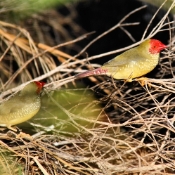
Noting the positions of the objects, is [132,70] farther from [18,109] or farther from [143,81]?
[18,109]

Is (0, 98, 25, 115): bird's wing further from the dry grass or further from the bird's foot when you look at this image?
the bird's foot

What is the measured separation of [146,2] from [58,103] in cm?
133

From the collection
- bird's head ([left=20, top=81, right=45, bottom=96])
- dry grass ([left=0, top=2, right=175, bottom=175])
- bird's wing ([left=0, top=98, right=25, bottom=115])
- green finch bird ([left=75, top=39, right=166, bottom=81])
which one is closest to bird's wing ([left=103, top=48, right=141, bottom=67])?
green finch bird ([left=75, top=39, right=166, bottom=81])

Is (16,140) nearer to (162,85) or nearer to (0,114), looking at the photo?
(0,114)

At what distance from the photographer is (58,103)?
3.22 meters

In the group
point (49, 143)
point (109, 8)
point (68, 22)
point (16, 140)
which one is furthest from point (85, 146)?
point (68, 22)

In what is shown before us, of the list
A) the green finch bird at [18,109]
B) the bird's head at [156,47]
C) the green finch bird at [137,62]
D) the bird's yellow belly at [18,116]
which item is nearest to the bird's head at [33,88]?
the green finch bird at [18,109]

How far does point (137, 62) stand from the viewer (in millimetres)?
3070

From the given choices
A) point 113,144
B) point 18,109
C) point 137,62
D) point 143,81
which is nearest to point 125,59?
point 137,62

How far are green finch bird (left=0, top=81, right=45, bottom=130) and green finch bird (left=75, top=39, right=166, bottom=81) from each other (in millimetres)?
523

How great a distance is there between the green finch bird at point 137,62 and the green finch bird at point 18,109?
0.52 metres

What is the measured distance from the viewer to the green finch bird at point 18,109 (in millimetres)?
3080

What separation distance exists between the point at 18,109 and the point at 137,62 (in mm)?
821

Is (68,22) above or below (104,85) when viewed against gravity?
below
